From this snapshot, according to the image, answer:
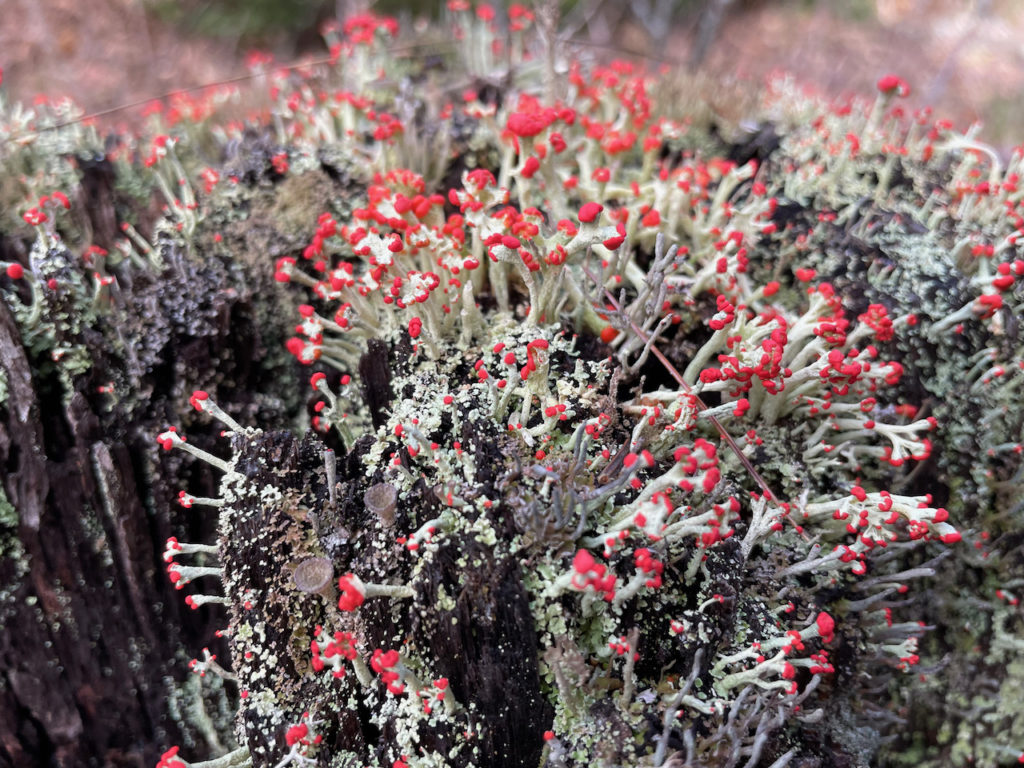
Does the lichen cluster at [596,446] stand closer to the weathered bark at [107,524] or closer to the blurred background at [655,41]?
the weathered bark at [107,524]

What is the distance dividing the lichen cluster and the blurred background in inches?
189

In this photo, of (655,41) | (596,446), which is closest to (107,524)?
(596,446)

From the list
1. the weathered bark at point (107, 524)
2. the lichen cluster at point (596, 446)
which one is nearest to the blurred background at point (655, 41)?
the lichen cluster at point (596, 446)

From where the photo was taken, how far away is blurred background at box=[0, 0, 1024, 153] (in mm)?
8727

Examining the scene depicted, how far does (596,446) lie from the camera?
2.33 meters

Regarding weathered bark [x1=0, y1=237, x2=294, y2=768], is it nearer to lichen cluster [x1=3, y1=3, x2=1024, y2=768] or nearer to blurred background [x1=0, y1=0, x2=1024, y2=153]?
lichen cluster [x1=3, y1=3, x2=1024, y2=768]

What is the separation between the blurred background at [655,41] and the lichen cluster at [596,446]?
479 centimetres

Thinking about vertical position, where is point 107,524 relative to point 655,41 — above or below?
below

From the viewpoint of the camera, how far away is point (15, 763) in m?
2.86

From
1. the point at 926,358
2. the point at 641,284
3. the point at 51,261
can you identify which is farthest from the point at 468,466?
the point at 926,358

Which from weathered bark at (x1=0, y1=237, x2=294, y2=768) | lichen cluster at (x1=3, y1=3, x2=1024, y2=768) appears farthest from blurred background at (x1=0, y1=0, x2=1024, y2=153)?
weathered bark at (x1=0, y1=237, x2=294, y2=768)

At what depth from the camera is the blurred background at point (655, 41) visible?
8727 mm

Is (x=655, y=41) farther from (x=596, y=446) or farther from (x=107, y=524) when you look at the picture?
(x=107, y=524)

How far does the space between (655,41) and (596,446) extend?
941 centimetres
